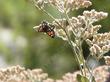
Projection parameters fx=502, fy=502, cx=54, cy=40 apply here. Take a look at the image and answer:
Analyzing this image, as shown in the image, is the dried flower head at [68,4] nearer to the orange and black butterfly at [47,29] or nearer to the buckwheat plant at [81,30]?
the buckwheat plant at [81,30]

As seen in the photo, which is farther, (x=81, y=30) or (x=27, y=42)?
(x=27, y=42)

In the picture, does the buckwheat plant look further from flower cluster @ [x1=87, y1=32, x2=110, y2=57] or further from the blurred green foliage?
the blurred green foliage

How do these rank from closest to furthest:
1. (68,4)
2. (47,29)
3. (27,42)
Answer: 1. (68,4)
2. (47,29)
3. (27,42)

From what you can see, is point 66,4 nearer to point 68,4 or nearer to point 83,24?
point 68,4

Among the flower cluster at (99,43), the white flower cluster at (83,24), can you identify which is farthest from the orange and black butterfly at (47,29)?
the flower cluster at (99,43)

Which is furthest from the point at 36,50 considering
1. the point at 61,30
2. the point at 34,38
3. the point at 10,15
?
the point at 61,30

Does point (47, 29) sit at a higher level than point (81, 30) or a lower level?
higher

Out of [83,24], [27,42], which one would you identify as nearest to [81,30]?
[83,24]

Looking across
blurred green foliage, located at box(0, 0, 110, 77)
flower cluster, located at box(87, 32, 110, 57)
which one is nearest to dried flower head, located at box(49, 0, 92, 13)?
flower cluster, located at box(87, 32, 110, 57)

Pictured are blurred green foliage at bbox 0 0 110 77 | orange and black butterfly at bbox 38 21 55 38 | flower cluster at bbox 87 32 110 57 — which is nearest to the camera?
flower cluster at bbox 87 32 110 57
